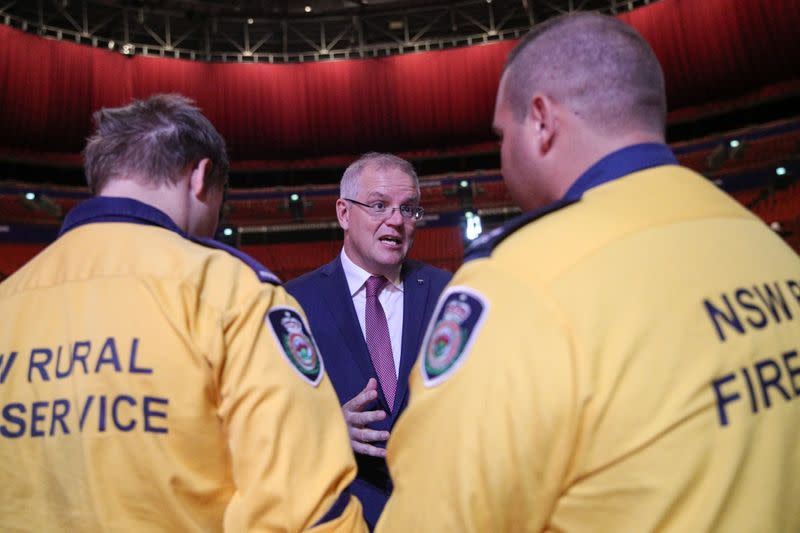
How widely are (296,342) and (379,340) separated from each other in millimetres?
1194

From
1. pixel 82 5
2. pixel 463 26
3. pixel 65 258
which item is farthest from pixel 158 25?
pixel 65 258

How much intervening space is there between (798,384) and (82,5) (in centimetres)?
1703

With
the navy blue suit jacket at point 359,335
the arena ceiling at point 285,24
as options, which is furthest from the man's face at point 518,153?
the arena ceiling at point 285,24

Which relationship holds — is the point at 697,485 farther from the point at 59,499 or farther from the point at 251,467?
the point at 59,499

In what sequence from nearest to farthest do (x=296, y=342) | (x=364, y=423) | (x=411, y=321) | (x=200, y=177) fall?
(x=296, y=342)
(x=200, y=177)
(x=364, y=423)
(x=411, y=321)

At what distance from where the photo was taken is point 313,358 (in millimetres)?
1357

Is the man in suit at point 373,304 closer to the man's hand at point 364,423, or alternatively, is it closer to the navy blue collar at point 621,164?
the man's hand at point 364,423

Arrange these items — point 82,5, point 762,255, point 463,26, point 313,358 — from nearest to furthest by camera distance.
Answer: point 762,255 < point 313,358 < point 82,5 < point 463,26

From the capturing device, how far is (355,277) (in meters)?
2.72

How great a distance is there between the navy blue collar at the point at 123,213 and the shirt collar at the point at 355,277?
4.39 ft

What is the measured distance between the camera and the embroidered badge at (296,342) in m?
1.30

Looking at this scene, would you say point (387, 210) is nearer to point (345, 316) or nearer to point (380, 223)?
point (380, 223)

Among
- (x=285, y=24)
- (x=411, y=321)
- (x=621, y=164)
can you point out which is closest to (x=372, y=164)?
(x=411, y=321)

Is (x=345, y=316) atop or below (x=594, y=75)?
below
